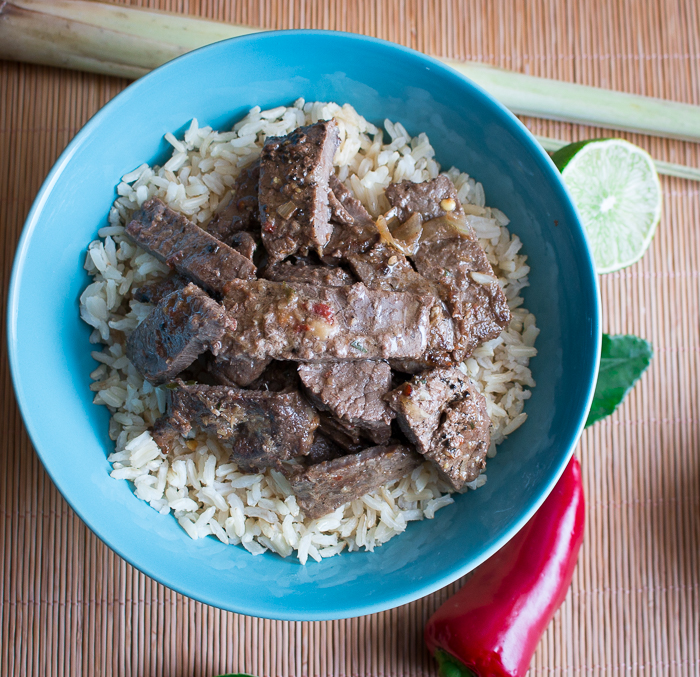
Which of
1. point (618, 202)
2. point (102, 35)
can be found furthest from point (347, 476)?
point (102, 35)

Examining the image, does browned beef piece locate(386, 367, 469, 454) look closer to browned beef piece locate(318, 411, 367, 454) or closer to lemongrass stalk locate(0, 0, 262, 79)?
browned beef piece locate(318, 411, 367, 454)

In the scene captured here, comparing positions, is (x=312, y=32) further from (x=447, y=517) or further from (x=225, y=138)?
(x=447, y=517)

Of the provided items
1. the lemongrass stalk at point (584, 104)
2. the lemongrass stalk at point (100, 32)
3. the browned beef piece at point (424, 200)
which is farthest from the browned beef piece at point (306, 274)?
the lemongrass stalk at point (584, 104)

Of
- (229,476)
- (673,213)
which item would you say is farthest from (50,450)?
(673,213)

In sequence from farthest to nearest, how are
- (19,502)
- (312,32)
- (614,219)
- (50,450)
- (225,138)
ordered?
1. (614,219)
2. (19,502)
3. (225,138)
4. (312,32)
5. (50,450)

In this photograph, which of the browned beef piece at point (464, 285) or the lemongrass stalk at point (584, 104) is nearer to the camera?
the browned beef piece at point (464, 285)

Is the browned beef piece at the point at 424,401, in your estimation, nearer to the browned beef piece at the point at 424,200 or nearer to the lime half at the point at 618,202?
the browned beef piece at the point at 424,200

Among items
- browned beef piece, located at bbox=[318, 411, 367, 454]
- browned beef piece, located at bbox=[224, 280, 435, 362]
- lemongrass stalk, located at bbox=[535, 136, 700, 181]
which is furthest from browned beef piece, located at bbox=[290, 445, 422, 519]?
lemongrass stalk, located at bbox=[535, 136, 700, 181]
